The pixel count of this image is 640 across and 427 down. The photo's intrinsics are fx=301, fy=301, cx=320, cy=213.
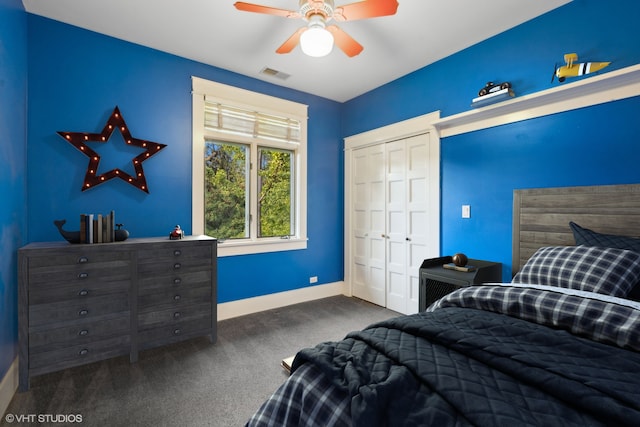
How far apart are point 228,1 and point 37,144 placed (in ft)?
6.22

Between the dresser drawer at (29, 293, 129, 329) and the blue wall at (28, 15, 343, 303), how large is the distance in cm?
69

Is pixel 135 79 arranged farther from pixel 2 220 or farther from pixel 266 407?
pixel 266 407

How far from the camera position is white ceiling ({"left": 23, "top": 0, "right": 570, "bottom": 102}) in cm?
229

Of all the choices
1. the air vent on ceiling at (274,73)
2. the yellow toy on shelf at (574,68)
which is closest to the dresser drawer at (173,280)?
the air vent on ceiling at (274,73)

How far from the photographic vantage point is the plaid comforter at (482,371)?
781mm

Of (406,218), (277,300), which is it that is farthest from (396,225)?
(277,300)

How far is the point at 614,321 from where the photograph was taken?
3.74 feet

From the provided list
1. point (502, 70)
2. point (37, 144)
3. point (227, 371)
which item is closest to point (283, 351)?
→ point (227, 371)

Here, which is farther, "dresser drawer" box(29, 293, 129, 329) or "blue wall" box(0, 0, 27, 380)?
"dresser drawer" box(29, 293, 129, 329)

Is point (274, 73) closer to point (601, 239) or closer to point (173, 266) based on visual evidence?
point (173, 266)

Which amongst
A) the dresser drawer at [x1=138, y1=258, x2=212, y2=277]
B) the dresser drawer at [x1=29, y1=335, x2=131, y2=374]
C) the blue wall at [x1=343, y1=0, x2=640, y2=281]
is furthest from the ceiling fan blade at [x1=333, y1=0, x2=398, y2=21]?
the dresser drawer at [x1=29, y1=335, x2=131, y2=374]

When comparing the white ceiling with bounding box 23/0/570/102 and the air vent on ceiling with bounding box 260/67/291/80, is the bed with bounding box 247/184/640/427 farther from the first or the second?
the air vent on ceiling with bounding box 260/67/291/80

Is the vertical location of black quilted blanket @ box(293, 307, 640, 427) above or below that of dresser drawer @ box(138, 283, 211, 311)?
above

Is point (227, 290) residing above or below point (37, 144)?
below
